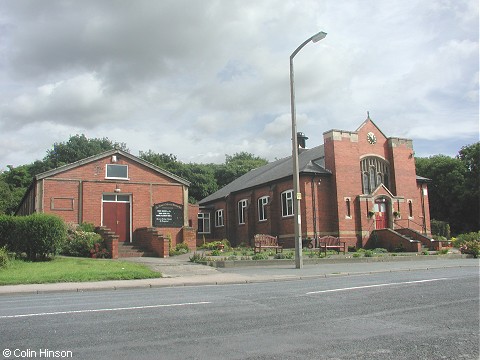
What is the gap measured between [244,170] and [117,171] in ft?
135

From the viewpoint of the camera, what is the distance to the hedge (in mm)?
19000

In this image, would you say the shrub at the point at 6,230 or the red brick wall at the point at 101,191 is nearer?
the shrub at the point at 6,230

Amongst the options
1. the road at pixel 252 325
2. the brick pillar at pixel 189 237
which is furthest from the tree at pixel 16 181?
the road at pixel 252 325

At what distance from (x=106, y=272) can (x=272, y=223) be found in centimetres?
2066

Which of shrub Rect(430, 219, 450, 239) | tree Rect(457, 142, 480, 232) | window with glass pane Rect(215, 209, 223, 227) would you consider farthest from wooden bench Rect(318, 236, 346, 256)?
tree Rect(457, 142, 480, 232)

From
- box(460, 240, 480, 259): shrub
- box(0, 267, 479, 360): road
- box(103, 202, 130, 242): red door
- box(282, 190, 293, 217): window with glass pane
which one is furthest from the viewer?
box(282, 190, 293, 217): window with glass pane

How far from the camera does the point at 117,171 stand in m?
27.4

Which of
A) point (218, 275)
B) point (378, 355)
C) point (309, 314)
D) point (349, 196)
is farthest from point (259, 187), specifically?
point (378, 355)

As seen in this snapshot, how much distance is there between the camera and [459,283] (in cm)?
1211

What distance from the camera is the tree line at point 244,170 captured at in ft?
167

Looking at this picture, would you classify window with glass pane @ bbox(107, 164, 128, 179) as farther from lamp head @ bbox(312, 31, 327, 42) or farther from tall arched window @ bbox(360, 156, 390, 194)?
tall arched window @ bbox(360, 156, 390, 194)

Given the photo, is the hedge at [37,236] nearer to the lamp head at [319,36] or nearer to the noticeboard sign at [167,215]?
the noticeboard sign at [167,215]

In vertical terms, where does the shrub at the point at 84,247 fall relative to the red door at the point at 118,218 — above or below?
below

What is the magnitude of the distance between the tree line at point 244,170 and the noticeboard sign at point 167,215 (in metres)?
25.9
